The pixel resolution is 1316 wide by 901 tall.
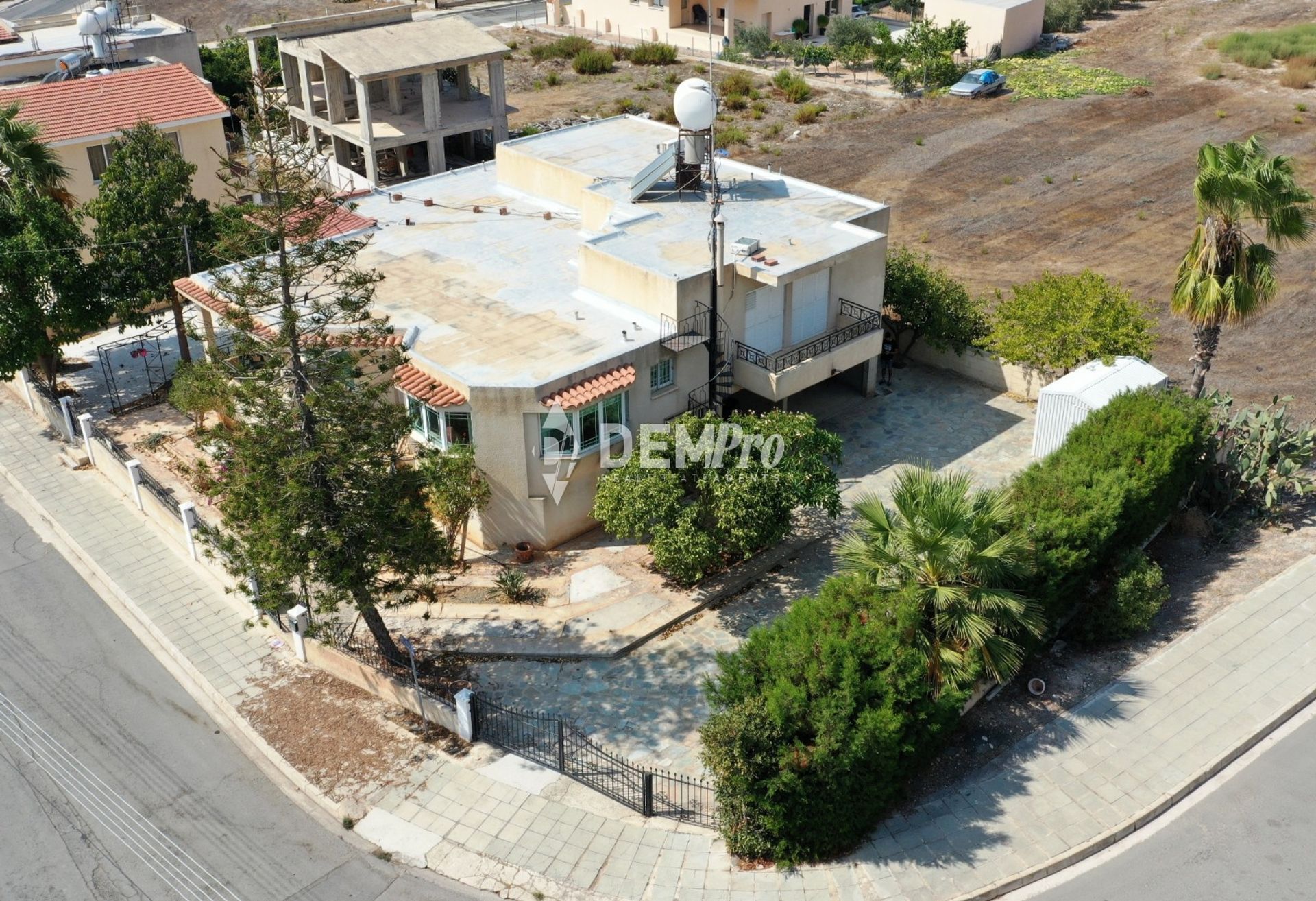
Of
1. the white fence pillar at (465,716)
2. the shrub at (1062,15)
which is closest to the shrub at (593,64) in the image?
the shrub at (1062,15)

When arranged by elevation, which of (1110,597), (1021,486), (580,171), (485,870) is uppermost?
(580,171)

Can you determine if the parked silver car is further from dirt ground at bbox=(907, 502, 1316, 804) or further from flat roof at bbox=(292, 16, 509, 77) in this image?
dirt ground at bbox=(907, 502, 1316, 804)

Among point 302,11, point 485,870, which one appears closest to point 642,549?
point 485,870

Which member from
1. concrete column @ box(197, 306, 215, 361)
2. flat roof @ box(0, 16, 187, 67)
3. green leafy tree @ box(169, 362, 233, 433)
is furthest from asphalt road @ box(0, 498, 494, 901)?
flat roof @ box(0, 16, 187, 67)

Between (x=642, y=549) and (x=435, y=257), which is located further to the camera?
(x=435, y=257)

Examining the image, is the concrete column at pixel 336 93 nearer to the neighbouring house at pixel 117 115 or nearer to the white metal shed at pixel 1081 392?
the neighbouring house at pixel 117 115

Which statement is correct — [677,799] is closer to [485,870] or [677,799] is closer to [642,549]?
[485,870]

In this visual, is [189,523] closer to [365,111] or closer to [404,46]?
[365,111]
